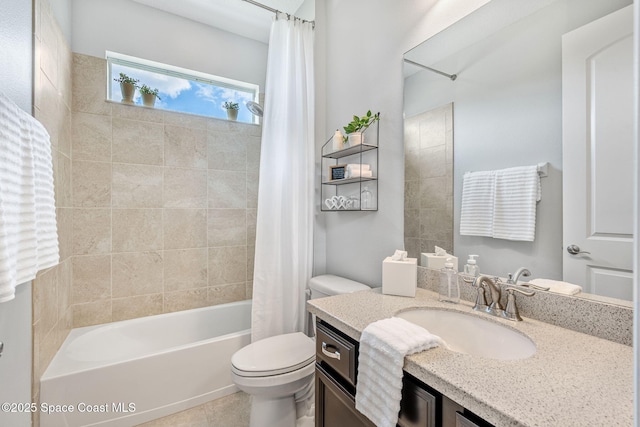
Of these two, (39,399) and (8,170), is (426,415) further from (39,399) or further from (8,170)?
(39,399)

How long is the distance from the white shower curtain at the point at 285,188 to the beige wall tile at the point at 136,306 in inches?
36.8

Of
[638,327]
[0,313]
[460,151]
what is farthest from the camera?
[460,151]

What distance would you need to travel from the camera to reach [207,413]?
5.51ft

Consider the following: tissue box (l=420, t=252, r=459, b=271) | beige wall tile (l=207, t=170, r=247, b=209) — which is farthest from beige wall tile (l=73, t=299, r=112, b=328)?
tissue box (l=420, t=252, r=459, b=271)

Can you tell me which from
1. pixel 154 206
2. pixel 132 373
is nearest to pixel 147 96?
pixel 154 206

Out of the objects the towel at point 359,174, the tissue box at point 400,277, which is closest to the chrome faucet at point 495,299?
the tissue box at point 400,277

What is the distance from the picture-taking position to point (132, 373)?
155cm

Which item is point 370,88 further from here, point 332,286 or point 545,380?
point 545,380

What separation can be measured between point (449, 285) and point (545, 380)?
535mm

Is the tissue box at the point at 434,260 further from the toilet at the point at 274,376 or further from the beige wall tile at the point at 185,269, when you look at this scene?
the beige wall tile at the point at 185,269

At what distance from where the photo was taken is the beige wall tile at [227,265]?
2.38 m

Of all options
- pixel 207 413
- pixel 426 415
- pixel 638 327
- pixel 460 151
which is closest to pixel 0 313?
pixel 207 413

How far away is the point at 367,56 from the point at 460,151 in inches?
37.3

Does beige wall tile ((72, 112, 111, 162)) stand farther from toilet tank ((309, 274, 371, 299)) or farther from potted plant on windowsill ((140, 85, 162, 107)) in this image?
toilet tank ((309, 274, 371, 299))
